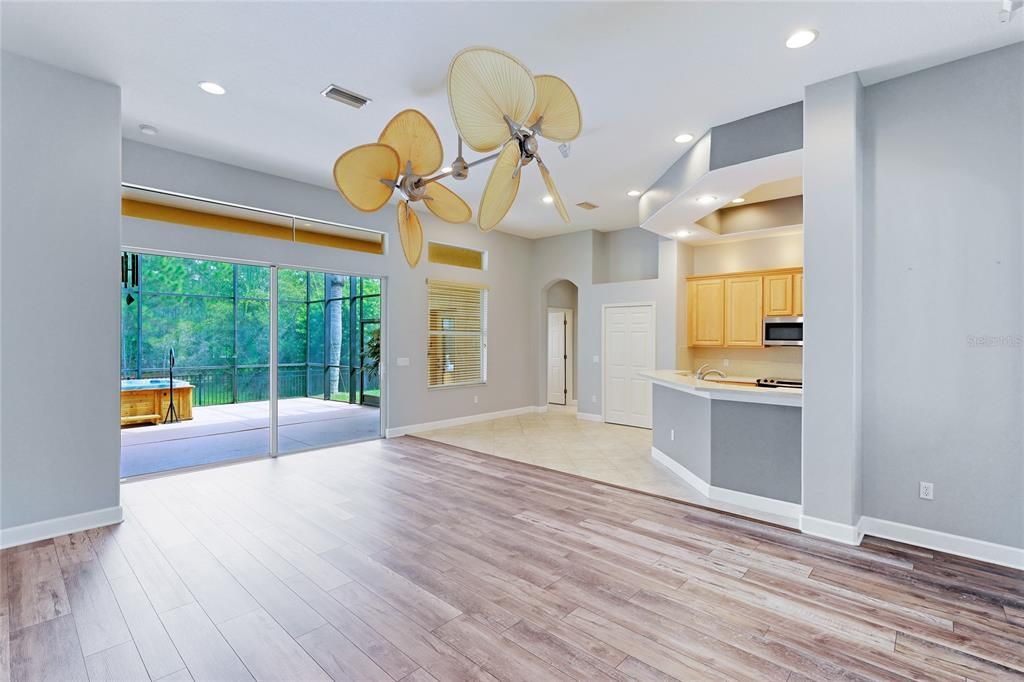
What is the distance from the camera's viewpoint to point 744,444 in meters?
3.97

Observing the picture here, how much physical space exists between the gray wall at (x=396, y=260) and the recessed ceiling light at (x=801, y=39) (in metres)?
4.92

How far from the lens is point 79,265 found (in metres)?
3.44

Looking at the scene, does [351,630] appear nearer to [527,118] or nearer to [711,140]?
[527,118]

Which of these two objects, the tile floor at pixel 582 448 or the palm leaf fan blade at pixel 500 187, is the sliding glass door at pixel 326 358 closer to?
the tile floor at pixel 582 448

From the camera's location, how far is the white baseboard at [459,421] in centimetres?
677

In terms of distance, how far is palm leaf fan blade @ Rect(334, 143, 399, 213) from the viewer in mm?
2703

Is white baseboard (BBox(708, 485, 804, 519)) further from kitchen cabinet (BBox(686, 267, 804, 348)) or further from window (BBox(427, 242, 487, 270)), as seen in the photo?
window (BBox(427, 242, 487, 270))

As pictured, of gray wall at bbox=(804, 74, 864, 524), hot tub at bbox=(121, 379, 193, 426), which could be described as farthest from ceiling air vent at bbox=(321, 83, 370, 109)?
hot tub at bbox=(121, 379, 193, 426)

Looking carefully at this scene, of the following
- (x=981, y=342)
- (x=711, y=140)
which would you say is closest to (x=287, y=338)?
(x=711, y=140)

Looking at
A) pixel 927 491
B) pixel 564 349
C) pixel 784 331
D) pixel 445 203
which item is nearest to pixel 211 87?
pixel 445 203

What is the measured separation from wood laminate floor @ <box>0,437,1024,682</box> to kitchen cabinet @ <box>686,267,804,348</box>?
3.64 metres

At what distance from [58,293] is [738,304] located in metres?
7.26

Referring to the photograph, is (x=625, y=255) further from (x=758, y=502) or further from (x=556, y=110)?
(x=556, y=110)

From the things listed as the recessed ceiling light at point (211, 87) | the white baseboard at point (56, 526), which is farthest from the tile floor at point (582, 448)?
the recessed ceiling light at point (211, 87)
